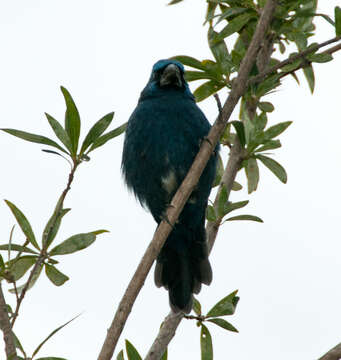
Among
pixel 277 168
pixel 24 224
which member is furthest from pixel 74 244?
pixel 277 168

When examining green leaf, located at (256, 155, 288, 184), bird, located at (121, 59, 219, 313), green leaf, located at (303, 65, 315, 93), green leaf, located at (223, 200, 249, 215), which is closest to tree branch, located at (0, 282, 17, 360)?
green leaf, located at (223, 200, 249, 215)

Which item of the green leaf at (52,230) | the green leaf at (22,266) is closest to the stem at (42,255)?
the green leaf at (52,230)

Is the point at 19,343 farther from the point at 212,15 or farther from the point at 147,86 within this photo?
the point at 147,86

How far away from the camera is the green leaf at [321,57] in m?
3.15

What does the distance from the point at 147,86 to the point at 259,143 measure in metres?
1.97

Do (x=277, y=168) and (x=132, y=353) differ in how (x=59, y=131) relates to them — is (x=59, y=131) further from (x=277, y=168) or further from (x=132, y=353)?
(x=277, y=168)

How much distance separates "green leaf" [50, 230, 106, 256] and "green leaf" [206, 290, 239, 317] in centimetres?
75

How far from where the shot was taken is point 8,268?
96.7 inches

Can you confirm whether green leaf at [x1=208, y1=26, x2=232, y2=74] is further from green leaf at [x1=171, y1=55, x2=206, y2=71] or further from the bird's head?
the bird's head

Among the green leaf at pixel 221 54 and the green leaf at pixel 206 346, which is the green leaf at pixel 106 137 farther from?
the green leaf at pixel 206 346

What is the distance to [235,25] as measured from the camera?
3309mm

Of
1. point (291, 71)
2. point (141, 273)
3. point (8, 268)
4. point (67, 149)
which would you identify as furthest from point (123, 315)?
point (291, 71)

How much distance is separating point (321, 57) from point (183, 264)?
1751 mm

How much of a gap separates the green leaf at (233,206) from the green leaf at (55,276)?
884mm
